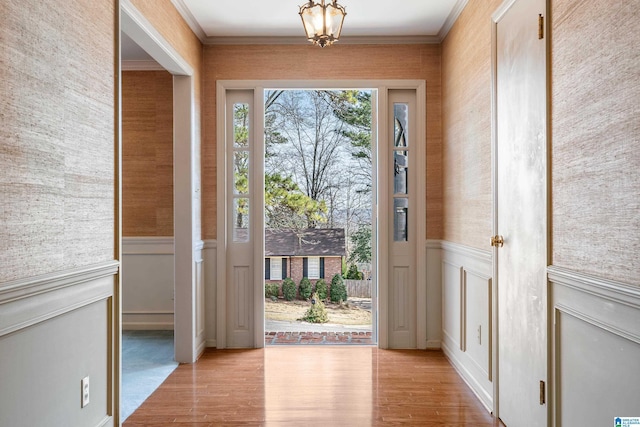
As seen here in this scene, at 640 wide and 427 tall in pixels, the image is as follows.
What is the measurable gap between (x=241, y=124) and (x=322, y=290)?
3.99m

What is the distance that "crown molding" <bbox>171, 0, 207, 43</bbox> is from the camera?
3521 millimetres

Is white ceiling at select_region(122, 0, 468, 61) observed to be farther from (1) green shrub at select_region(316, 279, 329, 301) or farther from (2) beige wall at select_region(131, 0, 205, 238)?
(1) green shrub at select_region(316, 279, 329, 301)

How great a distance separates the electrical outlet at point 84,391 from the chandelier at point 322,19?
207cm

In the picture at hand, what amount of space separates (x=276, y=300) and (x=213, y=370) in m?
4.08

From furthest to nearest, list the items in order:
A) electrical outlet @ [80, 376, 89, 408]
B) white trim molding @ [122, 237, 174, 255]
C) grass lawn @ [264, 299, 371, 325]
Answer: grass lawn @ [264, 299, 371, 325]
white trim molding @ [122, 237, 174, 255]
electrical outlet @ [80, 376, 89, 408]

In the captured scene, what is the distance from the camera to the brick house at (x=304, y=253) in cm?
766

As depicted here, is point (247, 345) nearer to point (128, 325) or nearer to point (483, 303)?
point (128, 325)

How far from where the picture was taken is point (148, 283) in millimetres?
5031

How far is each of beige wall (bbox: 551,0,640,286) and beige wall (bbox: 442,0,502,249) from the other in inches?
36.3

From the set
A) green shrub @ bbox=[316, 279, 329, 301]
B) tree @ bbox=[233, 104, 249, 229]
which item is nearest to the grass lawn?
green shrub @ bbox=[316, 279, 329, 301]

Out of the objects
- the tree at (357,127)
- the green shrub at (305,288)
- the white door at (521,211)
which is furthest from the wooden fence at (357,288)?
the white door at (521,211)

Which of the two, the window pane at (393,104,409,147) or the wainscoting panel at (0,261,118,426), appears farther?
the window pane at (393,104,409,147)

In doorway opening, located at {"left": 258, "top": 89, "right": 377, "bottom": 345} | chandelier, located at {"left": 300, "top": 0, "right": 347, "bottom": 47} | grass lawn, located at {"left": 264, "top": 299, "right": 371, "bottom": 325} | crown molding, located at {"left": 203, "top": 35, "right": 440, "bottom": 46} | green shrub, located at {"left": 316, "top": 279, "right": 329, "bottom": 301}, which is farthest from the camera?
green shrub, located at {"left": 316, "top": 279, "right": 329, "bottom": 301}

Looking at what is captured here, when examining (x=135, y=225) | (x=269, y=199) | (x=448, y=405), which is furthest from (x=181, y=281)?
(x=269, y=199)
